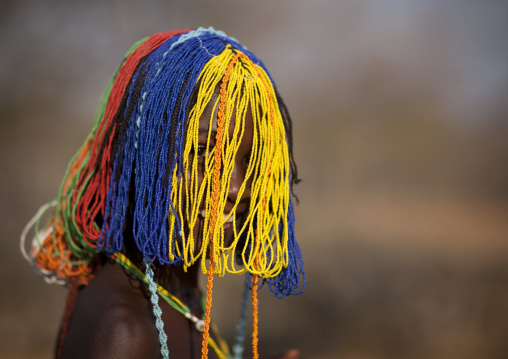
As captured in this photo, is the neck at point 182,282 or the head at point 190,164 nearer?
the head at point 190,164

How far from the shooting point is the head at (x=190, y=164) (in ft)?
4.03

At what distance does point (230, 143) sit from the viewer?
1242 mm

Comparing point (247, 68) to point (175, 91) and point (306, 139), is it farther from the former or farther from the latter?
point (306, 139)

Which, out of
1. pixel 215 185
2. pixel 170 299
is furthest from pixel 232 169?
pixel 170 299

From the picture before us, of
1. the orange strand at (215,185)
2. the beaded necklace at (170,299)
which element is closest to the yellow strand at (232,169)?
the orange strand at (215,185)

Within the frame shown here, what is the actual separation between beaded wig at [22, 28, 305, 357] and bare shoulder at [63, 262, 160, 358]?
42 millimetres

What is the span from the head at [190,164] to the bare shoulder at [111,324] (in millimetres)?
99

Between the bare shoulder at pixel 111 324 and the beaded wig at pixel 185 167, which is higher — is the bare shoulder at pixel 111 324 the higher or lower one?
the lower one

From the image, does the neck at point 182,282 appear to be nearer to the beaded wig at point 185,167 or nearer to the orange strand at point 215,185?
the beaded wig at point 185,167

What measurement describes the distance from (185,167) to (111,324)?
39 centimetres

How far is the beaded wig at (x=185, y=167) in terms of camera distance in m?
1.23

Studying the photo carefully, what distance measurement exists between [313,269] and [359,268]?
51 centimetres

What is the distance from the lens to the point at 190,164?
125 centimetres

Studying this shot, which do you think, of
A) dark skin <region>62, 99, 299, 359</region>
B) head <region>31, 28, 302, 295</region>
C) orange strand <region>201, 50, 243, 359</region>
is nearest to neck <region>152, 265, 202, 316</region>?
dark skin <region>62, 99, 299, 359</region>
